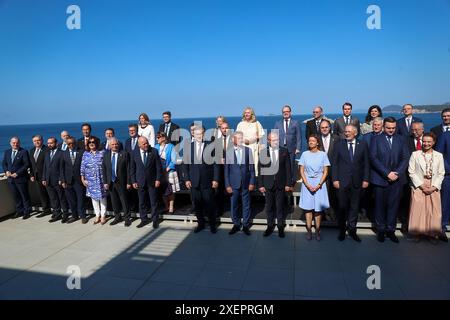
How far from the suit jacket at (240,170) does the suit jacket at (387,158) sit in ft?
6.37

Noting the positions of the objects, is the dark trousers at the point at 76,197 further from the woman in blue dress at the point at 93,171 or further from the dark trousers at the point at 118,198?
the dark trousers at the point at 118,198

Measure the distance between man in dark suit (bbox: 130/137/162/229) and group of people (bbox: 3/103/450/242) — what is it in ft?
0.06

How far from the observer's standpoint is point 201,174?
5098 mm

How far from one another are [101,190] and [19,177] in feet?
6.93

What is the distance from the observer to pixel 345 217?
4676mm

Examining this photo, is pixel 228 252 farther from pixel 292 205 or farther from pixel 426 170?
pixel 426 170

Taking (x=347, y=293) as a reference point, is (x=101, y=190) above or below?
above

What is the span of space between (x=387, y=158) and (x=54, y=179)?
6.35 metres

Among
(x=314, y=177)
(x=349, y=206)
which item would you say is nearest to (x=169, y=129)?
(x=314, y=177)

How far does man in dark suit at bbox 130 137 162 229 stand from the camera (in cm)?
539

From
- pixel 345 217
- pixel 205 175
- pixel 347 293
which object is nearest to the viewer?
pixel 347 293
